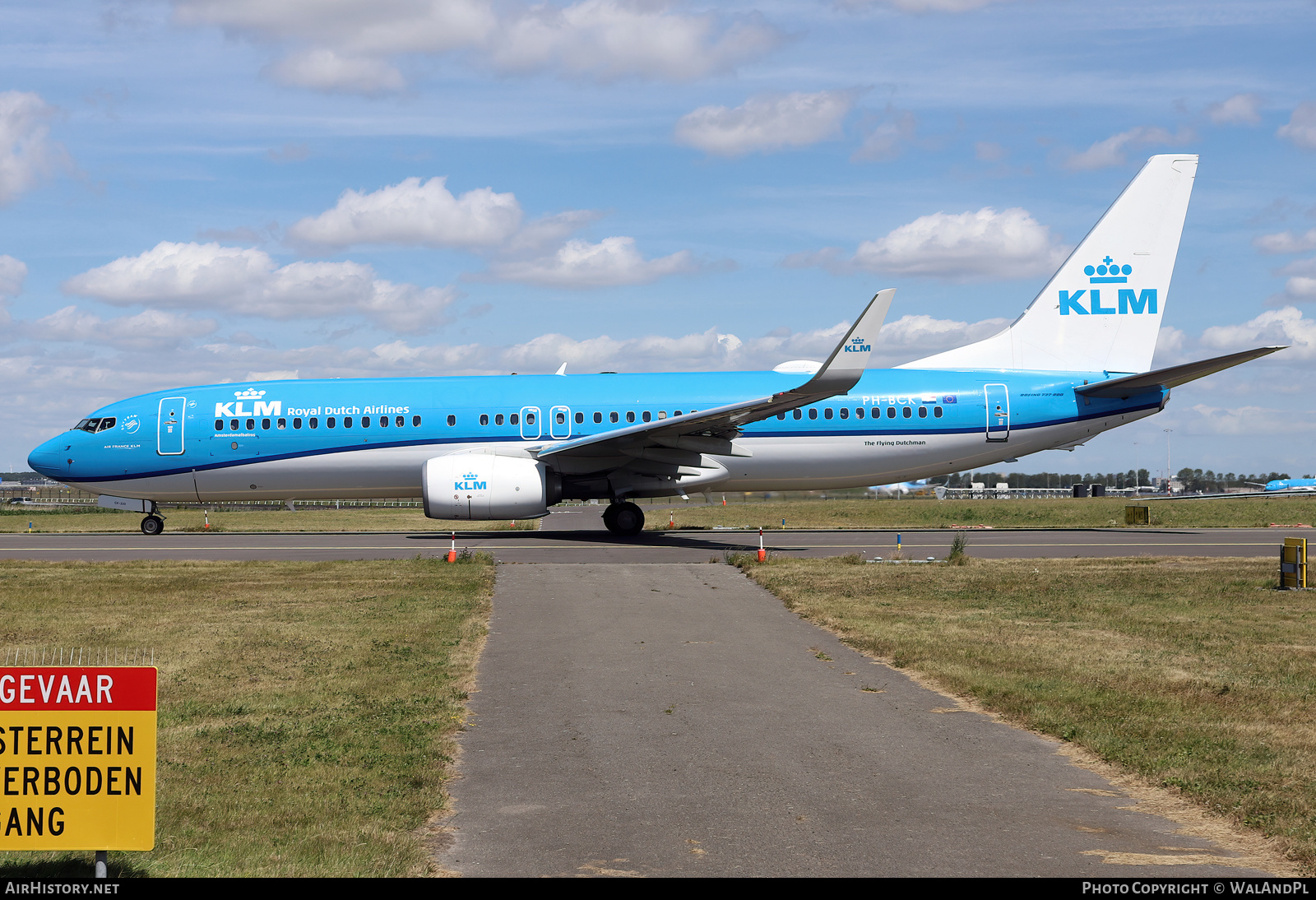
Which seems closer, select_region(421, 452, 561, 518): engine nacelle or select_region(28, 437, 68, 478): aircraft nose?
select_region(421, 452, 561, 518): engine nacelle

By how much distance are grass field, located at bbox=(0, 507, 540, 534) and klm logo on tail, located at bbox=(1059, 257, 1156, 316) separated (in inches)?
669

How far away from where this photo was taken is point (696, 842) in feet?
19.0

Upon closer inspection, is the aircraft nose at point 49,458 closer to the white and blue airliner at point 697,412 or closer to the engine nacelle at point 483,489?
the white and blue airliner at point 697,412

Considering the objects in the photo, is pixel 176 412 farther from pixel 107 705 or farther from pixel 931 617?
pixel 107 705

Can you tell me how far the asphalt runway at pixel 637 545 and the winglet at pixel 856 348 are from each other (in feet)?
12.8

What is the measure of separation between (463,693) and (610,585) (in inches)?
326

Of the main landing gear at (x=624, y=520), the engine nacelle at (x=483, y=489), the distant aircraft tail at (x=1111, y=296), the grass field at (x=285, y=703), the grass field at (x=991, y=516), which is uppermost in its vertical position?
the distant aircraft tail at (x=1111, y=296)

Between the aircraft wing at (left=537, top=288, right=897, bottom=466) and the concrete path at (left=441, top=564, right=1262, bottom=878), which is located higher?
the aircraft wing at (left=537, top=288, right=897, bottom=466)

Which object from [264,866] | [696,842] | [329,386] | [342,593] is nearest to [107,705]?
[264,866]

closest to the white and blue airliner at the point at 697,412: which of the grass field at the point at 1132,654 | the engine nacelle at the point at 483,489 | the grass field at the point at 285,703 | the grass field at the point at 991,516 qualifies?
the engine nacelle at the point at 483,489

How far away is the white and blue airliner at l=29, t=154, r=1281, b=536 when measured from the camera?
28688mm

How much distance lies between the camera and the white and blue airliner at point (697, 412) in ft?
94.1

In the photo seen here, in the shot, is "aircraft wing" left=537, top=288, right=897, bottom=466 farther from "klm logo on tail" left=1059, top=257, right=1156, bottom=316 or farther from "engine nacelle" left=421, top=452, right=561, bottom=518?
"klm logo on tail" left=1059, top=257, right=1156, bottom=316

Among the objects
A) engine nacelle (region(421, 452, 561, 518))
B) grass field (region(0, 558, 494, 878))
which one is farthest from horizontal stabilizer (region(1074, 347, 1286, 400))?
grass field (region(0, 558, 494, 878))
